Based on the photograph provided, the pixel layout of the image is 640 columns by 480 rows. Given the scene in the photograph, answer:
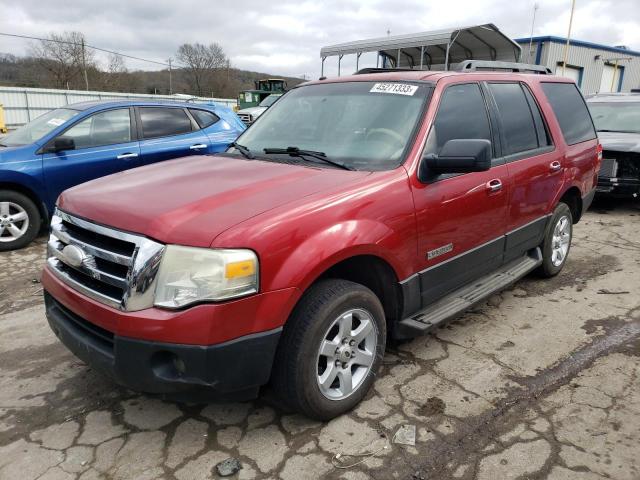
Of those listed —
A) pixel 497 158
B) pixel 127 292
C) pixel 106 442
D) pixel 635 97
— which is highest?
pixel 635 97

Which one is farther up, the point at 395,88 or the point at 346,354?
the point at 395,88

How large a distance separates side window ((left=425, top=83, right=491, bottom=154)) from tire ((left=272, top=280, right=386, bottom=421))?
1.09 meters

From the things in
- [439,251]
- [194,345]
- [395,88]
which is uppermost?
[395,88]

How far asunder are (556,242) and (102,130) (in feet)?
17.6

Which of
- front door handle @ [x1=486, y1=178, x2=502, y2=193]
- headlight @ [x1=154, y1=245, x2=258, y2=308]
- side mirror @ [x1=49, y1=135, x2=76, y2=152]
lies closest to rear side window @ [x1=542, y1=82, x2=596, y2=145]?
front door handle @ [x1=486, y1=178, x2=502, y2=193]

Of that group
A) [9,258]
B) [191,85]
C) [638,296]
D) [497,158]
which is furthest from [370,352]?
[191,85]

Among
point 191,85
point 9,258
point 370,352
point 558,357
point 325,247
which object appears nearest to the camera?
point 325,247

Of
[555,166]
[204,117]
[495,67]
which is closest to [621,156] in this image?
[555,166]

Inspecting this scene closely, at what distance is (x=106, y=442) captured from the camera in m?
2.51

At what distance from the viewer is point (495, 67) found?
434 centimetres

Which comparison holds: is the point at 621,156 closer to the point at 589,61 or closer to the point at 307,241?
the point at 307,241

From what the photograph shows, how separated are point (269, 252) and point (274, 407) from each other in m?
1.08

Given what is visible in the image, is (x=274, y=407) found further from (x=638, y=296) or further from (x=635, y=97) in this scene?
(x=635, y=97)

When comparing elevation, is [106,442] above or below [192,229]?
below
